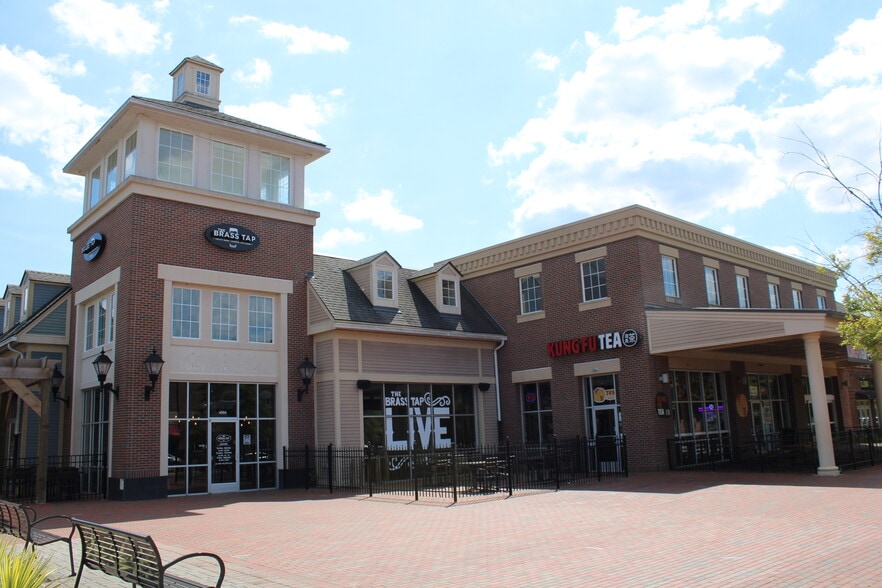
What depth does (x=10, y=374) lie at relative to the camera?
19.0 meters

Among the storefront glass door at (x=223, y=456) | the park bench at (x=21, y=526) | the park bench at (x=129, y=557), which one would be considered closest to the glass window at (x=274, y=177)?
the storefront glass door at (x=223, y=456)

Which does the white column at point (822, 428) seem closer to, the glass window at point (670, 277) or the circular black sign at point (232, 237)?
the glass window at point (670, 277)

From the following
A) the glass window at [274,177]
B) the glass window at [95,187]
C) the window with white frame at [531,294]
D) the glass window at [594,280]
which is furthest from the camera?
the window with white frame at [531,294]

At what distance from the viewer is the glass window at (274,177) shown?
22.8 metres

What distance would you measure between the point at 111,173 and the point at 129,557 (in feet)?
59.3

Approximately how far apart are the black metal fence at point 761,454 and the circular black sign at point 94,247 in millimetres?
18008

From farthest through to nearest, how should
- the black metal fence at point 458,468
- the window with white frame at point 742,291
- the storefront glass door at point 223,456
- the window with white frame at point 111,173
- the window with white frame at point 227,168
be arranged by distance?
the window with white frame at point 742,291 < the window with white frame at point 111,173 < the window with white frame at point 227,168 < the storefront glass door at point 223,456 < the black metal fence at point 458,468

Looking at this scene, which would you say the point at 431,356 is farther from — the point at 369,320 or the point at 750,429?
the point at 750,429

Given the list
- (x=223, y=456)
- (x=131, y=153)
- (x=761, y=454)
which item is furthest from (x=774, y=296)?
(x=131, y=153)

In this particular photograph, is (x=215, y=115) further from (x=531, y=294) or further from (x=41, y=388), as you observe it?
(x=531, y=294)

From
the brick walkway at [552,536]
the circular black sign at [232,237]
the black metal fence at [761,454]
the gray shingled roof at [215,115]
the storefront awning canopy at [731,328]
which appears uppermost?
the gray shingled roof at [215,115]

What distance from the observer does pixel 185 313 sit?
20297 millimetres

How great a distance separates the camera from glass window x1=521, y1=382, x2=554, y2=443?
977 inches

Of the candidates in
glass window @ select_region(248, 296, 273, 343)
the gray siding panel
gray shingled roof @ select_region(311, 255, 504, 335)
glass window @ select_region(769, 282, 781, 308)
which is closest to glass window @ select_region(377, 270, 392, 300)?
gray shingled roof @ select_region(311, 255, 504, 335)
